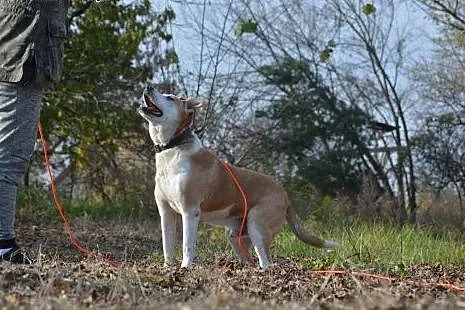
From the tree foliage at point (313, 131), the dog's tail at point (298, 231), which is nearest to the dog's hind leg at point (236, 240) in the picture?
the dog's tail at point (298, 231)

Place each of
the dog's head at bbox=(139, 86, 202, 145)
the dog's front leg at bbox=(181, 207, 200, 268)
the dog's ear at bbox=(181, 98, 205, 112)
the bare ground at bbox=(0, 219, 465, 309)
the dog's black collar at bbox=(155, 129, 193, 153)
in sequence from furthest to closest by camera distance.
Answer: the dog's ear at bbox=(181, 98, 205, 112) → the dog's head at bbox=(139, 86, 202, 145) → the dog's black collar at bbox=(155, 129, 193, 153) → the dog's front leg at bbox=(181, 207, 200, 268) → the bare ground at bbox=(0, 219, 465, 309)

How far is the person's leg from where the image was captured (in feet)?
18.2

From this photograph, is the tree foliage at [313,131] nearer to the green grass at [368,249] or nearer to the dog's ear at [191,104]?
the green grass at [368,249]

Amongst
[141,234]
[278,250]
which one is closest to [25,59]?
[278,250]

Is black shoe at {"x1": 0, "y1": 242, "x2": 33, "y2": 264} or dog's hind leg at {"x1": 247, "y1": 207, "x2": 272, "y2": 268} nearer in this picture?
black shoe at {"x1": 0, "y1": 242, "x2": 33, "y2": 264}

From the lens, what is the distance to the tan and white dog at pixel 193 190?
6.87 metres

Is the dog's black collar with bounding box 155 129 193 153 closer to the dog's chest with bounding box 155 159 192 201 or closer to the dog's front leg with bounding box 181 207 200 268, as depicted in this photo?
the dog's chest with bounding box 155 159 192 201

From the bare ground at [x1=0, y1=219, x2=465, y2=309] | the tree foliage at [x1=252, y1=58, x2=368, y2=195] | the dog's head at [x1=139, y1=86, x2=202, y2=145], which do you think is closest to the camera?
the bare ground at [x1=0, y1=219, x2=465, y2=309]

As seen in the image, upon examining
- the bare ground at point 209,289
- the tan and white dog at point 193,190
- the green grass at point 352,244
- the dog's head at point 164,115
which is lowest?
the green grass at point 352,244

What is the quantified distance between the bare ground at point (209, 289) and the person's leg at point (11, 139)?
1.41 feet

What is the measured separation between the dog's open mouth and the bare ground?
58.2 inches

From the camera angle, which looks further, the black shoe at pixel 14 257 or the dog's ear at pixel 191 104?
the dog's ear at pixel 191 104

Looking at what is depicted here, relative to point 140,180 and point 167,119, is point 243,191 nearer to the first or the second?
point 167,119

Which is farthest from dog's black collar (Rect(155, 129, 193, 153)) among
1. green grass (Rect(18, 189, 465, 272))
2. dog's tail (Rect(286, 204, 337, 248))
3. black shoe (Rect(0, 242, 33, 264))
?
black shoe (Rect(0, 242, 33, 264))
